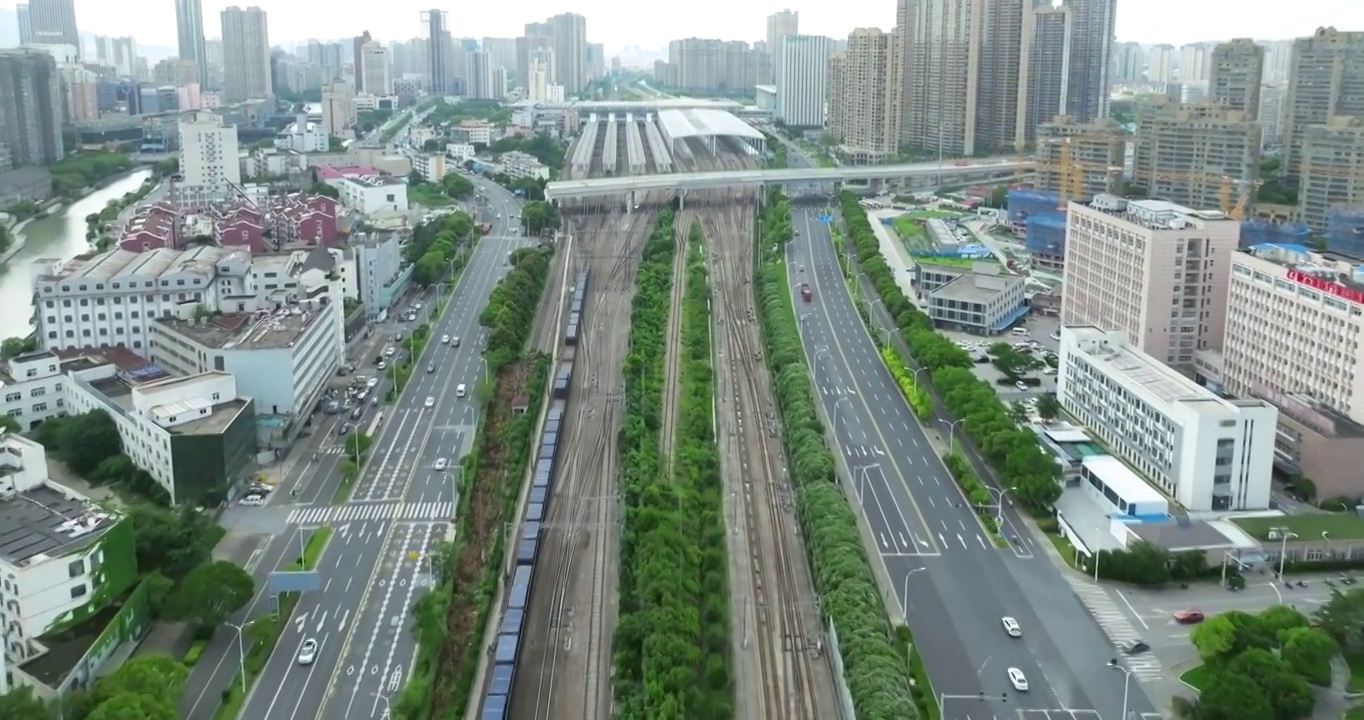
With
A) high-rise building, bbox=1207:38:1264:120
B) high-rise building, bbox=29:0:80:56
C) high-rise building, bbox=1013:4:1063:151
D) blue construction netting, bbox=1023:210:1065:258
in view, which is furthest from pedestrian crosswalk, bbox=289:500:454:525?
high-rise building, bbox=29:0:80:56

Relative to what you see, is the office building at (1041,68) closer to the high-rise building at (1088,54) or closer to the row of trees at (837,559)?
the high-rise building at (1088,54)

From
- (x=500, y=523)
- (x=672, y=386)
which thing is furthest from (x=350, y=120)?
(x=500, y=523)

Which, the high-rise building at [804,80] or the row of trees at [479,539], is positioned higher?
the high-rise building at [804,80]

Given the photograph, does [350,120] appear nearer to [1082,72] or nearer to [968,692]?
[1082,72]

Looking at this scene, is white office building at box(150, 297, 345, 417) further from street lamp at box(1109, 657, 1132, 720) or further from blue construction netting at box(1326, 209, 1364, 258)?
blue construction netting at box(1326, 209, 1364, 258)

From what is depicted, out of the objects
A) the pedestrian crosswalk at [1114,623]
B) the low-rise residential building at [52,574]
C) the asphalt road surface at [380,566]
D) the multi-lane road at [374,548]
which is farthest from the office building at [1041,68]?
the low-rise residential building at [52,574]

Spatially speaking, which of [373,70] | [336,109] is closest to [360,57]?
[373,70]

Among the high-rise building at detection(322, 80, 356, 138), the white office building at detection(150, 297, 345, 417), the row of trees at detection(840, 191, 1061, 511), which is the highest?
the high-rise building at detection(322, 80, 356, 138)
